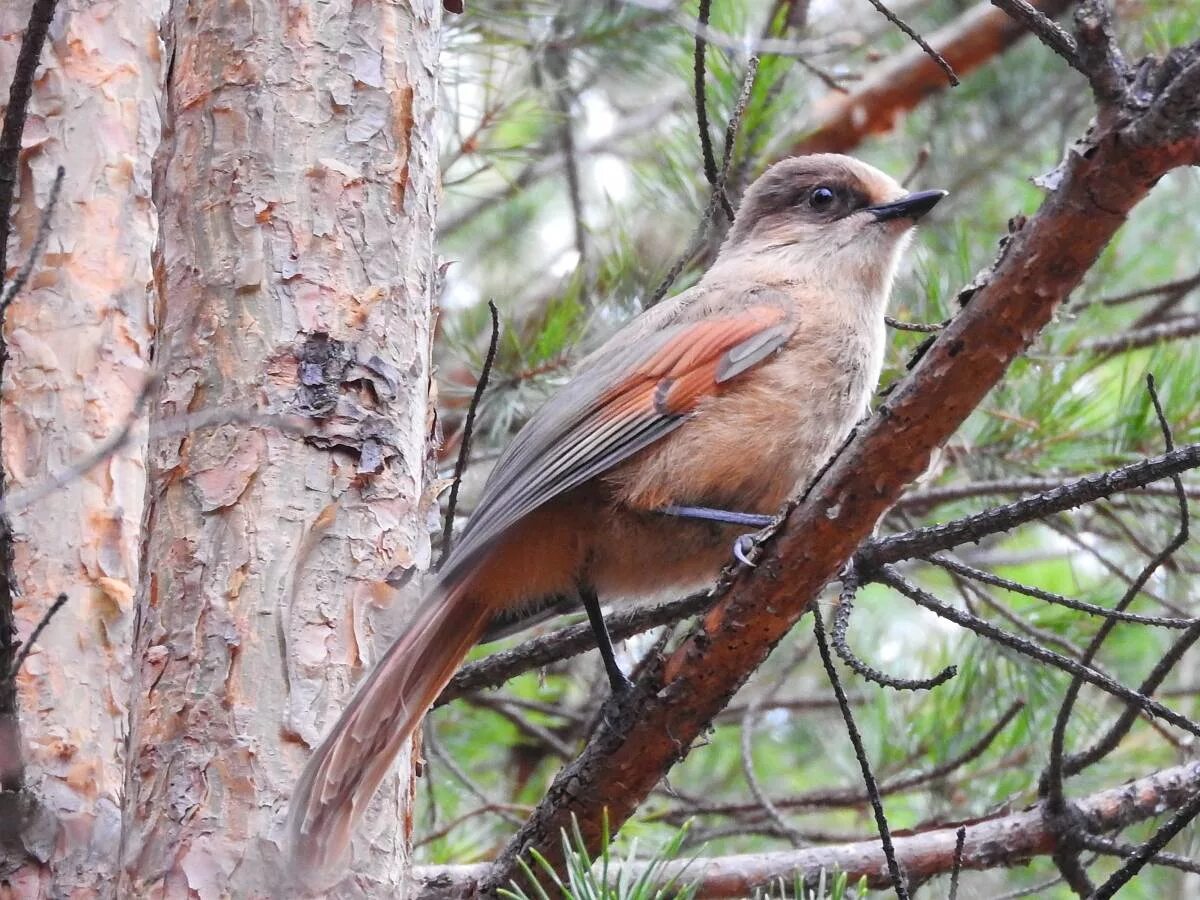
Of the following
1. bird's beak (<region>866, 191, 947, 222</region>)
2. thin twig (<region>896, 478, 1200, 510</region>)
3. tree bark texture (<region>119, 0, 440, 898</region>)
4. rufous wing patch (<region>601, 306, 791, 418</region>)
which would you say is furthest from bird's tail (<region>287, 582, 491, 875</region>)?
bird's beak (<region>866, 191, 947, 222</region>)

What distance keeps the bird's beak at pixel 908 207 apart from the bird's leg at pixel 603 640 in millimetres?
1309

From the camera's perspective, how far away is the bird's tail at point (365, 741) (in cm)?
225

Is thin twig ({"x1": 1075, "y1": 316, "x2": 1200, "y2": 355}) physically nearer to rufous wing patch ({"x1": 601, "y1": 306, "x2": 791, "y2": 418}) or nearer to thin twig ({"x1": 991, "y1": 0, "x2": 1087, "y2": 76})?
rufous wing patch ({"x1": 601, "y1": 306, "x2": 791, "y2": 418})

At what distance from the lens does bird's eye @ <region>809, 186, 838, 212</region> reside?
13.1ft

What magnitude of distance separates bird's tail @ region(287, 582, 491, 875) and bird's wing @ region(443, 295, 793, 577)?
34cm

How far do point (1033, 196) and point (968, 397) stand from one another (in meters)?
4.76

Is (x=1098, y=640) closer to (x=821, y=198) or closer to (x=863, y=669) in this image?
(x=863, y=669)

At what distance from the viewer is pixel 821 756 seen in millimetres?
6129

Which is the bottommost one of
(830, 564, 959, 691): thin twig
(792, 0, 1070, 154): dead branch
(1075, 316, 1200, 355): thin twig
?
(830, 564, 959, 691): thin twig

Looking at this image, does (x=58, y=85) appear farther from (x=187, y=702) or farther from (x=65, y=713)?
(x=187, y=702)

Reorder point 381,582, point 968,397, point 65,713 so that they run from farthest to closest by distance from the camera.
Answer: point 65,713 → point 381,582 → point 968,397

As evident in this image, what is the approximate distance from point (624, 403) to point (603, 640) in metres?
0.53

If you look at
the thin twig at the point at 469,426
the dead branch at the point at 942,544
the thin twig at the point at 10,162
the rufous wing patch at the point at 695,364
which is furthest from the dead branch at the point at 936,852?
→ the thin twig at the point at 10,162

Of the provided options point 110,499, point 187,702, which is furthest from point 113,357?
point 187,702
